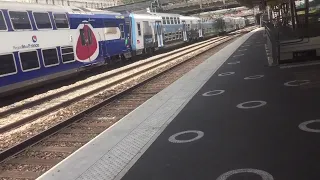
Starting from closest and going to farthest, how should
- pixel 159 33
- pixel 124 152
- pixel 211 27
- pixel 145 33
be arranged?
pixel 124 152, pixel 145 33, pixel 159 33, pixel 211 27

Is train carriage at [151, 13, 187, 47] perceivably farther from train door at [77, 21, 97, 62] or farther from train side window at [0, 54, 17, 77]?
train side window at [0, 54, 17, 77]

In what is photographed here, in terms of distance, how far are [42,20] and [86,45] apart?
11.7 feet

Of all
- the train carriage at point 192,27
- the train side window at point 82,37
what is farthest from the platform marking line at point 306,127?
the train carriage at point 192,27

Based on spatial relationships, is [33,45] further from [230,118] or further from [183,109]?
[230,118]

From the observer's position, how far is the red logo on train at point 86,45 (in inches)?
647

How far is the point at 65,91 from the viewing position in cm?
1328

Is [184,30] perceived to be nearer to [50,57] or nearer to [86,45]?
[86,45]

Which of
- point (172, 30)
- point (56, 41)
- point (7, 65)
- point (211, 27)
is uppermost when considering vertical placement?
point (56, 41)

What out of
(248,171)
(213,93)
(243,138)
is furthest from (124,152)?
(213,93)

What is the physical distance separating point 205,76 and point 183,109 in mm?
4768

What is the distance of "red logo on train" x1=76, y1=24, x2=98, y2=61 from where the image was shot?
53.9 ft

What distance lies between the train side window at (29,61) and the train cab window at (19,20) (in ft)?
3.01

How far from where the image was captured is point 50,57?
14148 mm

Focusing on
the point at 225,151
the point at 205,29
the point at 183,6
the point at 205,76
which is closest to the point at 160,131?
the point at 225,151
